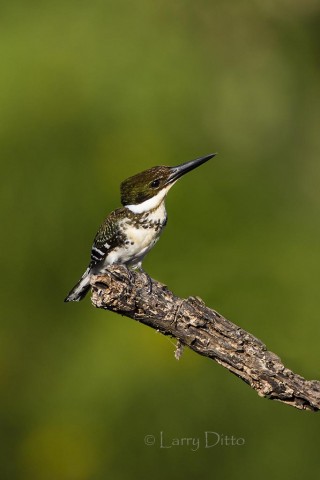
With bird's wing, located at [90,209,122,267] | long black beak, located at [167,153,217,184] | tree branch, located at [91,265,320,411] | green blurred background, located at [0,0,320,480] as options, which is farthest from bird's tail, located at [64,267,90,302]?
green blurred background, located at [0,0,320,480]

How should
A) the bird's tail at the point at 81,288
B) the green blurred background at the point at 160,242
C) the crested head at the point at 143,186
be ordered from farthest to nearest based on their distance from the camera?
the green blurred background at the point at 160,242 < the bird's tail at the point at 81,288 < the crested head at the point at 143,186

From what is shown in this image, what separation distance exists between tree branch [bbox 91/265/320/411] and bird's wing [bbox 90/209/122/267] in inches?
19.2

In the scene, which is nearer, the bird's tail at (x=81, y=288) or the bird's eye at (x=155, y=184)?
the bird's eye at (x=155, y=184)

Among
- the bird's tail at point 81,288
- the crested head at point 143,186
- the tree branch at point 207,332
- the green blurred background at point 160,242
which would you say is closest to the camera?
the tree branch at point 207,332

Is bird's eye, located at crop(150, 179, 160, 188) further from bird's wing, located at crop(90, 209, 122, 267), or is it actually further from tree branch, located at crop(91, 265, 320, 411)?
tree branch, located at crop(91, 265, 320, 411)

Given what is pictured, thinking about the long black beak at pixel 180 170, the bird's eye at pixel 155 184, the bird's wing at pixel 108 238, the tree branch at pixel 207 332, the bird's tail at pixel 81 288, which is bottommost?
the tree branch at pixel 207 332

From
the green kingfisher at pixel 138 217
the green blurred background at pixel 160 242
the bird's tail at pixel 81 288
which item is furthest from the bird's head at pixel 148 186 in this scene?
the green blurred background at pixel 160 242

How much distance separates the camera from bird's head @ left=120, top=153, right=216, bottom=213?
138 inches

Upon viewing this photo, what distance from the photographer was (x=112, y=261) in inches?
142

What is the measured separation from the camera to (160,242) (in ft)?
17.3

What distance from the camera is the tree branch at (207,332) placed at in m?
3.08

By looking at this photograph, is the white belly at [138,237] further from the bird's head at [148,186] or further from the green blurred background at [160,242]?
the green blurred background at [160,242]

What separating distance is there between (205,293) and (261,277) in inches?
15.6

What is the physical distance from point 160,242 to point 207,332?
218 centimetres
